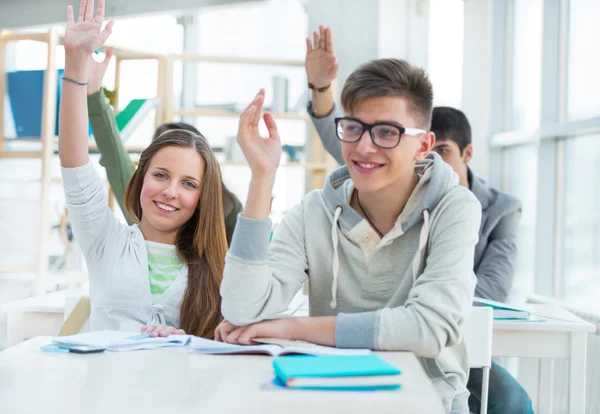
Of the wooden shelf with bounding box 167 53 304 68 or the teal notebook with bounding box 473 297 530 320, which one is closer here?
the teal notebook with bounding box 473 297 530 320

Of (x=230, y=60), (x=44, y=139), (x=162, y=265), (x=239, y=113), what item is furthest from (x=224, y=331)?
(x=230, y=60)

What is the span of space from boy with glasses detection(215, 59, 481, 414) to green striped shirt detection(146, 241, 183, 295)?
1.06ft

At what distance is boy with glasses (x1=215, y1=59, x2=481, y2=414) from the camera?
1.18 metres

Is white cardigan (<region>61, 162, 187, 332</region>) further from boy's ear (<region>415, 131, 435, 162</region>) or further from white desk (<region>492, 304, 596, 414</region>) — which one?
white desk (<region>492, 304, 596, 414</region>)

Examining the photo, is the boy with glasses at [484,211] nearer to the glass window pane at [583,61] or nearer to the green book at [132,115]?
the glass window pane at [583,61]

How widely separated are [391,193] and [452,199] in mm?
144

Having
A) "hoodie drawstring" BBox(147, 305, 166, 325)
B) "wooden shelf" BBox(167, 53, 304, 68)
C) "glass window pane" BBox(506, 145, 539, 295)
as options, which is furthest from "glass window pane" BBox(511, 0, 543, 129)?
"hoodie drawstring" BBox(147, 305, 166, 325)

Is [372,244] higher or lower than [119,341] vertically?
higher

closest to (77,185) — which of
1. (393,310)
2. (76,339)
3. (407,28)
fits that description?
(76,339)

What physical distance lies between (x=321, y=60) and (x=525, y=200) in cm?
161

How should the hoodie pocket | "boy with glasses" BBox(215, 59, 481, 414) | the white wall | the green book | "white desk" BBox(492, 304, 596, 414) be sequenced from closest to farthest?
"boy with glasses" BBox(215, 59, 481, 414) < the hoodie pocket < "white desk" BBox(492, 304, 596, 414) < the white wall < the green book

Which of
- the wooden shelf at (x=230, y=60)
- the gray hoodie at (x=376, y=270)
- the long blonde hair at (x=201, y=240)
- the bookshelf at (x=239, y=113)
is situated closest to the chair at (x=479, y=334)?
the gray hoodie at (x=376, y=270)

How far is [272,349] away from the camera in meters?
1.10

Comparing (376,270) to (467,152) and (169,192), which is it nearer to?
(169,192)
